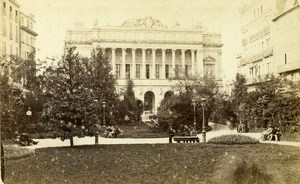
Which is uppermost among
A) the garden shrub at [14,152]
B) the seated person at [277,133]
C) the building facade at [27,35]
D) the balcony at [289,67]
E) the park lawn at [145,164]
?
the building facade at [27,35]

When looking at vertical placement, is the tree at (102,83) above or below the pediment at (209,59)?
below

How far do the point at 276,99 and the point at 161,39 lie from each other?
1.34 metres

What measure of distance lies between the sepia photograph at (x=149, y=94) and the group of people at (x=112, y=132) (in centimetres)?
1

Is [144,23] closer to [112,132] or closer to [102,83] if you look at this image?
[102,83]

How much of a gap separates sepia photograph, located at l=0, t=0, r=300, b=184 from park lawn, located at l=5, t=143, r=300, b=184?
1cm

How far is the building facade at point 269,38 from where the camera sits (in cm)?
541

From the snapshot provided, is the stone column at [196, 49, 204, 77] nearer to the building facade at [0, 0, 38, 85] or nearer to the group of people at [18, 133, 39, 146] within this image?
the building facade at [0, 0, 38, 85]

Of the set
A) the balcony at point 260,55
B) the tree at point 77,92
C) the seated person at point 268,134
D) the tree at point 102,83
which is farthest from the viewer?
the tree at point 102,83

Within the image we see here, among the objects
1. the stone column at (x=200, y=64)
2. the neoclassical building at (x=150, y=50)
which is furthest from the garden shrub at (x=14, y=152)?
the stone column at (x=200, y=64)

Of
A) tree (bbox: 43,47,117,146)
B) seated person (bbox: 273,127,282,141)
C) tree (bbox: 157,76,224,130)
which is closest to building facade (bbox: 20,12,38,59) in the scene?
tree (bbox: 43,47,117,146)

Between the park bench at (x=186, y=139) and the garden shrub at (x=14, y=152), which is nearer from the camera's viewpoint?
the garden shrub at (x=14, y=152)

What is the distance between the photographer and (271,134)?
18.0 feet

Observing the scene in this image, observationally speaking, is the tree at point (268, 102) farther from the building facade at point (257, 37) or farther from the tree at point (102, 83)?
the tree at point (102, 83)

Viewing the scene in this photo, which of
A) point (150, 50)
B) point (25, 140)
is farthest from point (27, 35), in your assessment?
point (150, 50)
